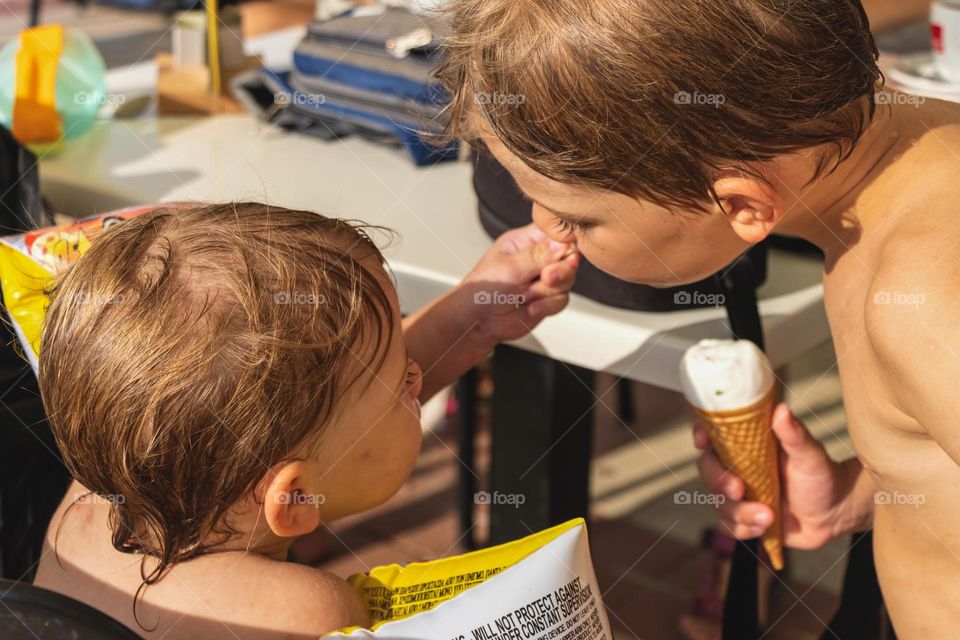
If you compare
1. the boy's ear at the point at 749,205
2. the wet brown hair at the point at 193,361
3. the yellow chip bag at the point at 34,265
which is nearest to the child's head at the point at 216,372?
the wet brown hair at the point at 193,361

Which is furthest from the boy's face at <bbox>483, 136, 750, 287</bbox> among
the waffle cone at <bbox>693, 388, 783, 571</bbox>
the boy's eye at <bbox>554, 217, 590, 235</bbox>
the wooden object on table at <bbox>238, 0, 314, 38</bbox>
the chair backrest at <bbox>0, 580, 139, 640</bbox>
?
the wooden object on table at <bbox>238, 0, 314, 38</bbox>

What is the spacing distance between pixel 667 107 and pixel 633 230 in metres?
0.15

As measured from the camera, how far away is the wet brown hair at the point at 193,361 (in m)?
0.91

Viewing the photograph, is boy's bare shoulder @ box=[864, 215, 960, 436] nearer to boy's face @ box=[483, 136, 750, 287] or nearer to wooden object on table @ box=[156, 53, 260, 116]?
boy's face @ box=[483, 136, 750, 287]

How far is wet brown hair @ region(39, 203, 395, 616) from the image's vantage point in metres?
0.91

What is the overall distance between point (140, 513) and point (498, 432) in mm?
563

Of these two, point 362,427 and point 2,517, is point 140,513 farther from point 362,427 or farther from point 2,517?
point 2,517

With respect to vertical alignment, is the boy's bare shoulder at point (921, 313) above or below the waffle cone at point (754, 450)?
above

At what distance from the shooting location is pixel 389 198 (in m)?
1.55

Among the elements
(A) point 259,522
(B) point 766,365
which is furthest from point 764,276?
(A) point 259,522

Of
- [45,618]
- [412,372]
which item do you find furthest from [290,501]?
[45,618]

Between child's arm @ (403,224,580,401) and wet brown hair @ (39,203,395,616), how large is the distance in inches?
10.7

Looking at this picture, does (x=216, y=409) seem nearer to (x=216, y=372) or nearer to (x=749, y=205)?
(x=216, y=372)

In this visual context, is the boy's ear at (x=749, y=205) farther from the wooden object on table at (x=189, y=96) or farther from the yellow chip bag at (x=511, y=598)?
the wooden object on table at (x=189, y=96)
